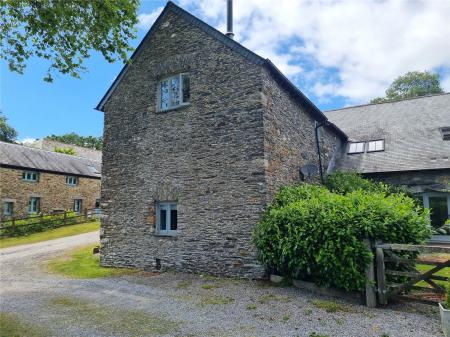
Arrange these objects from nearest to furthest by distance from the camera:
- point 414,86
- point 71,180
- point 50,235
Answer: point 50,235 → point 71,180 → point 414,86

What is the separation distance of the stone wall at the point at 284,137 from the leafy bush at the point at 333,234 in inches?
56.0

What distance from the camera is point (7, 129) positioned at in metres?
51.1

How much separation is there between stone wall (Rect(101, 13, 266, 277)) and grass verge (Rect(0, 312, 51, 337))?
15.3ft

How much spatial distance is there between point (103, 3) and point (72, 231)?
19298 millimetres

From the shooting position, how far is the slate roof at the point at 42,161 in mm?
25188

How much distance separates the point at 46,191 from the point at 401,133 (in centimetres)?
2761

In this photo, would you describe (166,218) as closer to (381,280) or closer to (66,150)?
(381,280)

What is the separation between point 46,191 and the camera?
27.5m

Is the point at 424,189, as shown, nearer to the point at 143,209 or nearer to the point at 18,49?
the point at 143,209

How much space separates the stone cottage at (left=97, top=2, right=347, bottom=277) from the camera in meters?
9.11

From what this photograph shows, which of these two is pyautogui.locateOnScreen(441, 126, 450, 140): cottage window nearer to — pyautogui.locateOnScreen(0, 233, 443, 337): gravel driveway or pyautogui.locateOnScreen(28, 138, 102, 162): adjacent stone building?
pyautogui.locateOnScreen(0, 233, 443, 337): gravel driveway

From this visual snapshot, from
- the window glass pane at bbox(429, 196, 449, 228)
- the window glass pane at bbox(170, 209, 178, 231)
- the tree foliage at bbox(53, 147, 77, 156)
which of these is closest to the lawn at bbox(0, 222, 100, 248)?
the window glass pane at bbox(170, 209, 178, 231)

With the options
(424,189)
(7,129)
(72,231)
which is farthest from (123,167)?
(7,129)

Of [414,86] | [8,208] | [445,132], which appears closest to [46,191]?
[8,208]
